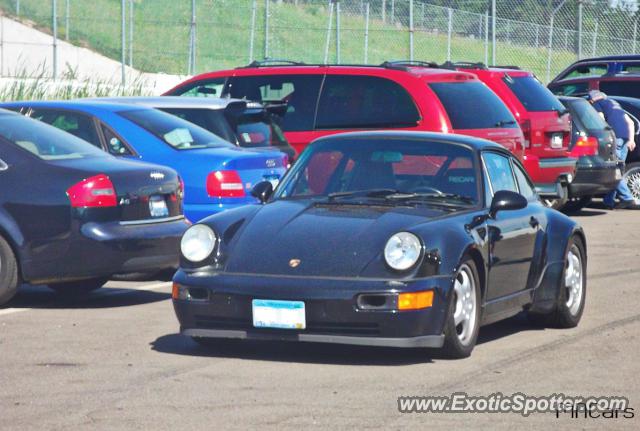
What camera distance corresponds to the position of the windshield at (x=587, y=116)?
66.2 feet

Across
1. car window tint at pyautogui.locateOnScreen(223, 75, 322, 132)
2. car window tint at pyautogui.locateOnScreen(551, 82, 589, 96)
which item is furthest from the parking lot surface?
car window tint at pyautogui.locateOnScreen(551, 82, 589, 96)

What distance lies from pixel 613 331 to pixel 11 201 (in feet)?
14.7

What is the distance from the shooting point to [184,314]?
27.4ft

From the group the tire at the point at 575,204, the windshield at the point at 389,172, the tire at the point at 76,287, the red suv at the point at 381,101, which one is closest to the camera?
the windshield at the point at 389,172

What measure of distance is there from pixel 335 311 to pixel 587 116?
13134 mm

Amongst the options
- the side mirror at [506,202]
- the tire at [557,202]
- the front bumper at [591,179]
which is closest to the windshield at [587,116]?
the front bumper at [591,179]

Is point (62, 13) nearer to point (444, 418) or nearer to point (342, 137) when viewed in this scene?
point (342, 137)

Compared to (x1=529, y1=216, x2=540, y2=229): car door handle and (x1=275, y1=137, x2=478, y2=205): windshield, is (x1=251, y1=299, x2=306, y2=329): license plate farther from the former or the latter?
(x1=529, y1=216, x2=540, y2=229): car door handle

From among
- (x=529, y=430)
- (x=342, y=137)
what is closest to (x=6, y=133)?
(x=342, y=137)

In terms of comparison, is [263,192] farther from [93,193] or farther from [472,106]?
[472,106]

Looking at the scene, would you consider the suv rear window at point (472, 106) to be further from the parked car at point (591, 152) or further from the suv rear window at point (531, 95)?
the parked car at point (591, 152)

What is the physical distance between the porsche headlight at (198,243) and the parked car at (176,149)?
12.3 feet

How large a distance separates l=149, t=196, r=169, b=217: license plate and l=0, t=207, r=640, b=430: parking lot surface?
2.63 feet

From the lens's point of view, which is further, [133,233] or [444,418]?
[133,233]
